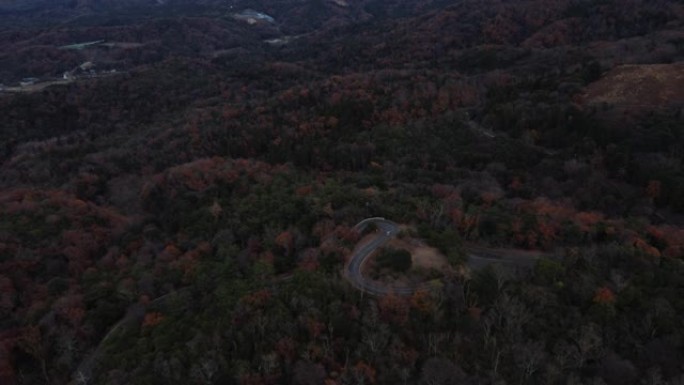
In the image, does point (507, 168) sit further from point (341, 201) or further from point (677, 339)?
point (677, 339)

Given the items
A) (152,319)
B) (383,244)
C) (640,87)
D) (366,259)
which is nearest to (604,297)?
(383,244)

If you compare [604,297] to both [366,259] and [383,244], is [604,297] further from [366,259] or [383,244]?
[366,259]

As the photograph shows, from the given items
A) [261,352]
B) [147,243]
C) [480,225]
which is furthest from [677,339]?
[147,243]

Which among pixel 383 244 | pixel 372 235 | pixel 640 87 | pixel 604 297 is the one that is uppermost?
pixel 640 87

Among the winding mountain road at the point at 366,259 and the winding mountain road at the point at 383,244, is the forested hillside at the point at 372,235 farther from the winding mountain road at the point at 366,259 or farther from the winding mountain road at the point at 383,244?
the winding mountain road at the point at 366,259

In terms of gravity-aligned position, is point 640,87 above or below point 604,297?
above

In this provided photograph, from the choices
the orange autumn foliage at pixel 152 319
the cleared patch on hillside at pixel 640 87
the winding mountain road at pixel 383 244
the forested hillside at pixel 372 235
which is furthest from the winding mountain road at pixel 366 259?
the cleared patch on hillside at pixel 640 87
